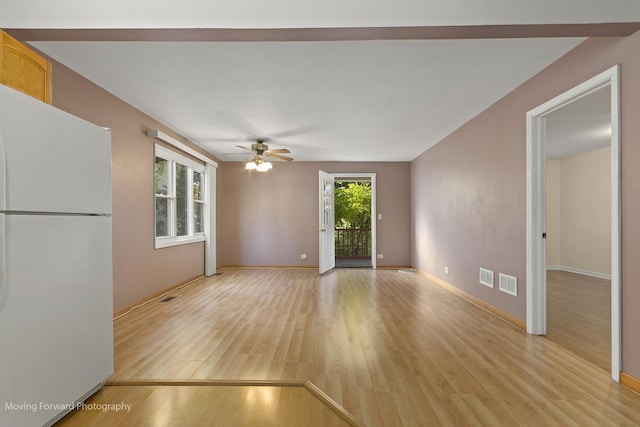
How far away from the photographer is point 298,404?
5.92 ft

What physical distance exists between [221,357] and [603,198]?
281 inches

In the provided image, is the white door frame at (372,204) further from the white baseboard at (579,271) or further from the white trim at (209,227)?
the white baseboard at (579,271)

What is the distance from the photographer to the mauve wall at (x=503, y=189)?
195 cm

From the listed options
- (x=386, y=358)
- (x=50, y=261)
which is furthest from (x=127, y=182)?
(x=386, y=358)

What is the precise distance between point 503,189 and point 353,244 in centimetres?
591

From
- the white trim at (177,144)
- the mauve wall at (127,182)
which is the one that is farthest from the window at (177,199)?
the mauve wall at (127,182)

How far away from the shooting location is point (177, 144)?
457 cm

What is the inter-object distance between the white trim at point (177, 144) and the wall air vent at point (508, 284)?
4591 millimetres

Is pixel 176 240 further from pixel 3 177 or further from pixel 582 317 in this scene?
pixel 582 317

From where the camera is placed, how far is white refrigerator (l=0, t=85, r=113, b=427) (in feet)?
4.43

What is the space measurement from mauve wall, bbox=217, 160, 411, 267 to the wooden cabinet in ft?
16.6

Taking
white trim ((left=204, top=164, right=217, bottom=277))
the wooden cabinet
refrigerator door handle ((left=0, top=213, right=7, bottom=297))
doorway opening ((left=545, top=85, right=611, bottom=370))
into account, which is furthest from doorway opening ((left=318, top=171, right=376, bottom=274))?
refrigerator door handle ((left=0, top=213, right=7, bottom=297))

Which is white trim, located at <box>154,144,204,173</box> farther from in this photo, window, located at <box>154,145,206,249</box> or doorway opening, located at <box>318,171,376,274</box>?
doorway opening, located at <box>318,171,376,274</box>

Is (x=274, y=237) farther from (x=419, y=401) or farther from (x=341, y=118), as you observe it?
(x=419, y=401)
